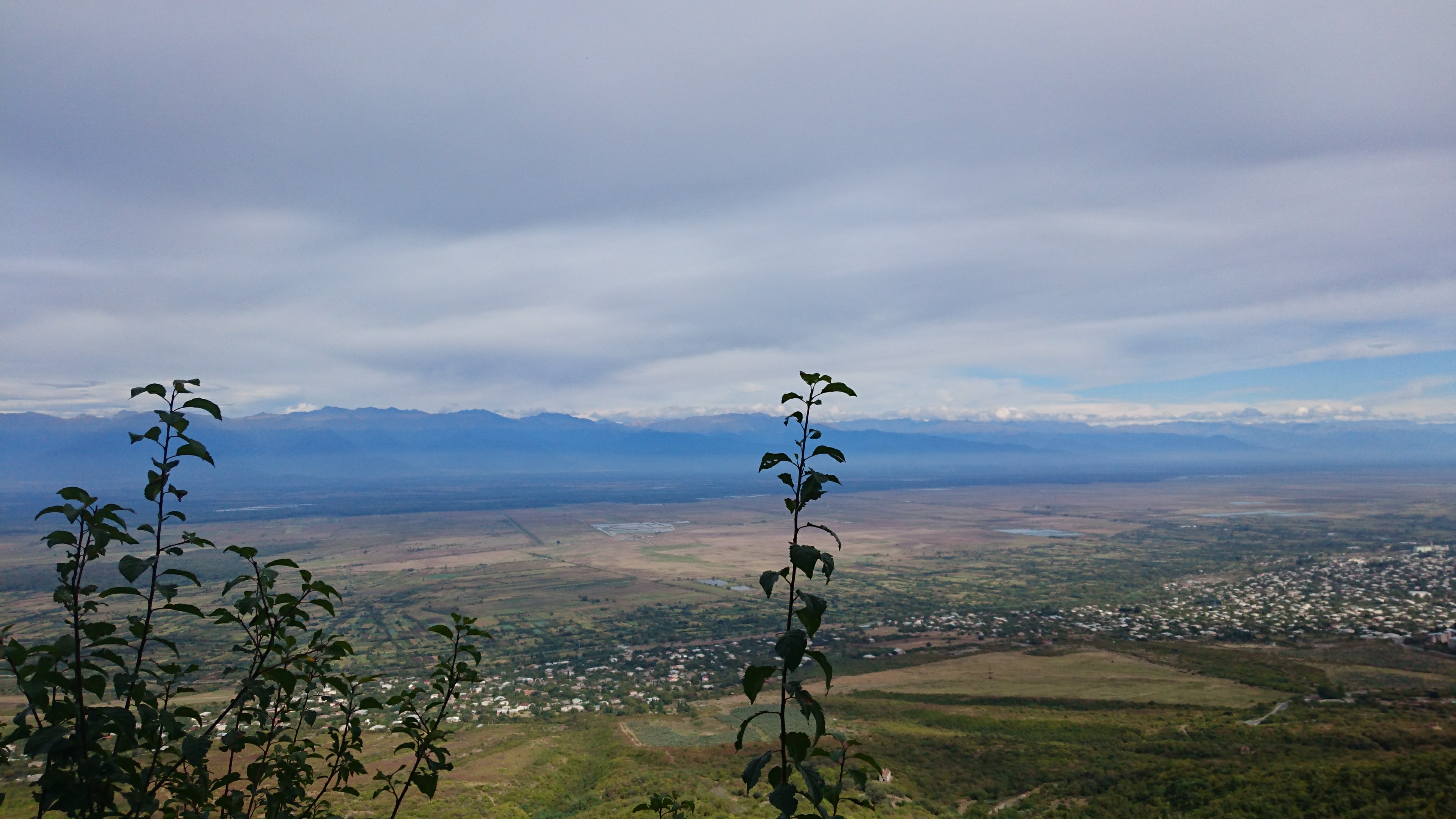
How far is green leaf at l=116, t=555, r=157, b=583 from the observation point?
2.58 m

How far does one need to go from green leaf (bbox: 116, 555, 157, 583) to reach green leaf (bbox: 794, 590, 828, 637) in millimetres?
2529

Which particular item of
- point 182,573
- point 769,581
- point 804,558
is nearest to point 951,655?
point 769,581

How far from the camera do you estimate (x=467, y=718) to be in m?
32.7

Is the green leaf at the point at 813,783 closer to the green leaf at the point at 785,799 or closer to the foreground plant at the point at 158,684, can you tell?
the green leaf at the point at 785,799

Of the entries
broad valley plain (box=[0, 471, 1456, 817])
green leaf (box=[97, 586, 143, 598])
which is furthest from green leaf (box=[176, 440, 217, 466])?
broad valley plain (box=[0, 471, 1456, 817])

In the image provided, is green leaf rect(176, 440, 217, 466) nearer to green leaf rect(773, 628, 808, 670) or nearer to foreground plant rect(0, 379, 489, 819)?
foreground plant rect(0, 379, 489, 819)

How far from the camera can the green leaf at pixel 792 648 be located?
2.43 metres

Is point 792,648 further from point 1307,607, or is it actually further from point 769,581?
point 1307,607

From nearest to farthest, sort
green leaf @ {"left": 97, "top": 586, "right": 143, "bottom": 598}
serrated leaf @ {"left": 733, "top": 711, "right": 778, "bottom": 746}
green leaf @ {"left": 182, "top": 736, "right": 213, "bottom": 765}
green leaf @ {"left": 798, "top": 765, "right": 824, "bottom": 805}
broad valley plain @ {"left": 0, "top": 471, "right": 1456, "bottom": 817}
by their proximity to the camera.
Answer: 1. serrated leaf @ {"left": 733, "top": 711, "right": 778, "bottom": 746}
2. green leaf @ {"left": 798, "top": 765, "right": 824, "bottom": 805}
3. green leaf @ {"left": 97, "top": 586, "right": 143, "bottom": 598}
4. green leaf @ {"left": 182, "top": 736, "right": 213, "bottom": 765}
5. broad valley plain @ {"left": 0, "top": 471, "right": 1456, "bottom": 817}

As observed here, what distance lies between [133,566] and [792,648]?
2713mm

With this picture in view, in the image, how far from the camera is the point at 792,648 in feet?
8.20

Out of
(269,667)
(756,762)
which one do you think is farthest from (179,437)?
(756,762)

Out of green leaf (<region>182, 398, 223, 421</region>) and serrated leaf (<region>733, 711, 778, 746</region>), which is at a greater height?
green leaf (<region>182, 398, 223, 421</region>)

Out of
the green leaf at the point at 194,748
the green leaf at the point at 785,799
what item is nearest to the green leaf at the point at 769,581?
the green leaf at the point at 785,799
